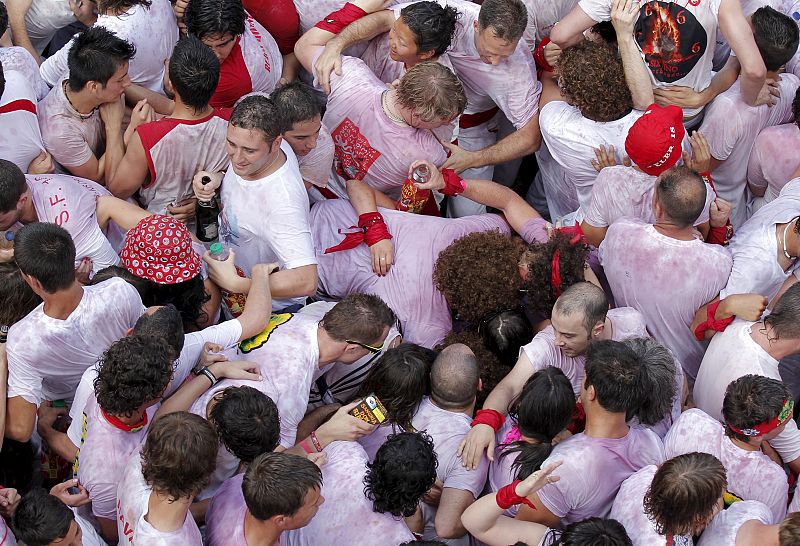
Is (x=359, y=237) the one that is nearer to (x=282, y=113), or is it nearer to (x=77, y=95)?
(x=282, y=113)

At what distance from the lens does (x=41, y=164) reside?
4.75m

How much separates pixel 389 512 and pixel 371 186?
2000 mm

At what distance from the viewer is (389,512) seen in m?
3.79

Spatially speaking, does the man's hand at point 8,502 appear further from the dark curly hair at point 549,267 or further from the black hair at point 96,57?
the dark curly hair at point 549,267

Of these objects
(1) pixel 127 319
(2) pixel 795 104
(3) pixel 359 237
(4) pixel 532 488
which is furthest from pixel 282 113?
(2) pixel 795 104

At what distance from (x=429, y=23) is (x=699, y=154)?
5.08ft

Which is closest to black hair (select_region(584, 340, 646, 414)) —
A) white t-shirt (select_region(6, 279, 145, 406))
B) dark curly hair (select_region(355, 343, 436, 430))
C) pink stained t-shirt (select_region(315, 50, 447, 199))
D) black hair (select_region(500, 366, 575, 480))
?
black hair (select_region(500, 366, 575, 480))

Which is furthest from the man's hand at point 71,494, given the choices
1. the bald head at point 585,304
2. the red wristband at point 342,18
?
the red wristband at point 342,18

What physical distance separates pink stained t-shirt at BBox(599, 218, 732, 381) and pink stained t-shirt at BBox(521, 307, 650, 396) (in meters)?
0.16

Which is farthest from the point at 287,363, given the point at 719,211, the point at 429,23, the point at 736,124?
the point at 736,124

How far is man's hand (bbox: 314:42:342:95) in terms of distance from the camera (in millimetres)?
5188

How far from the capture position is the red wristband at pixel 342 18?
5.39 m

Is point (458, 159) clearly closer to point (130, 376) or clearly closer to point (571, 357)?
point (571, 357)

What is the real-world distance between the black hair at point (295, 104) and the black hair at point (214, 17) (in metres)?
0.50
